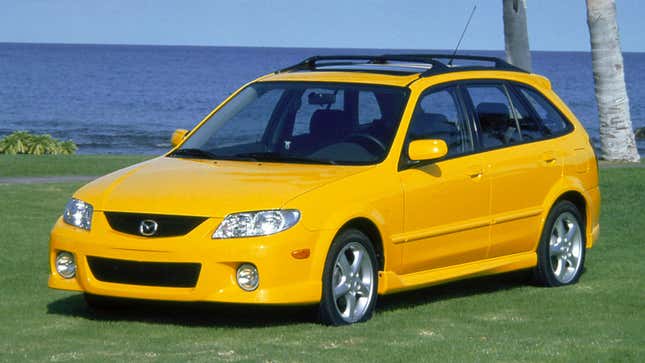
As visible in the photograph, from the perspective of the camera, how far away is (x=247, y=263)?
896 centimetres

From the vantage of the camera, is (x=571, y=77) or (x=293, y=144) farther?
(x=571, y=77)

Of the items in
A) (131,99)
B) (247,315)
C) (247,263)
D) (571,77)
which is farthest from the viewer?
(571,77)

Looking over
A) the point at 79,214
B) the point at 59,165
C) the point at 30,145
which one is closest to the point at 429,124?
the point at 79,214

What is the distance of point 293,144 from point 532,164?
197 cm

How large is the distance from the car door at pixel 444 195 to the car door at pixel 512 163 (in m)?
0.15

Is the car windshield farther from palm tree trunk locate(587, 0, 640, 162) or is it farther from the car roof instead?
palm tree trunk locate(587, 0, 640, 162)

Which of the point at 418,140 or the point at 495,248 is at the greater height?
the point at 418,140

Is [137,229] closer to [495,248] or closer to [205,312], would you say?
[205,312]

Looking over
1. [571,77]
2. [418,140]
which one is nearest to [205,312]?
[418,140]

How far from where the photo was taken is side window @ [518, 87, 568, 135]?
11.7 metres

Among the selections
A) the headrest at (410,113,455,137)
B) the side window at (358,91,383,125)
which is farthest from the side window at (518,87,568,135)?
the side window at (358,91,383,125)

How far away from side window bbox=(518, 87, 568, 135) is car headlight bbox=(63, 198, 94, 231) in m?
3.83

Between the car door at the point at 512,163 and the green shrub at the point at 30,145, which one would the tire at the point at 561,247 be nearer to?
the car door at the point at 512,163

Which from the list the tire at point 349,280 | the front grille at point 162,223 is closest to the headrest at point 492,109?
the tire at point 349,280
